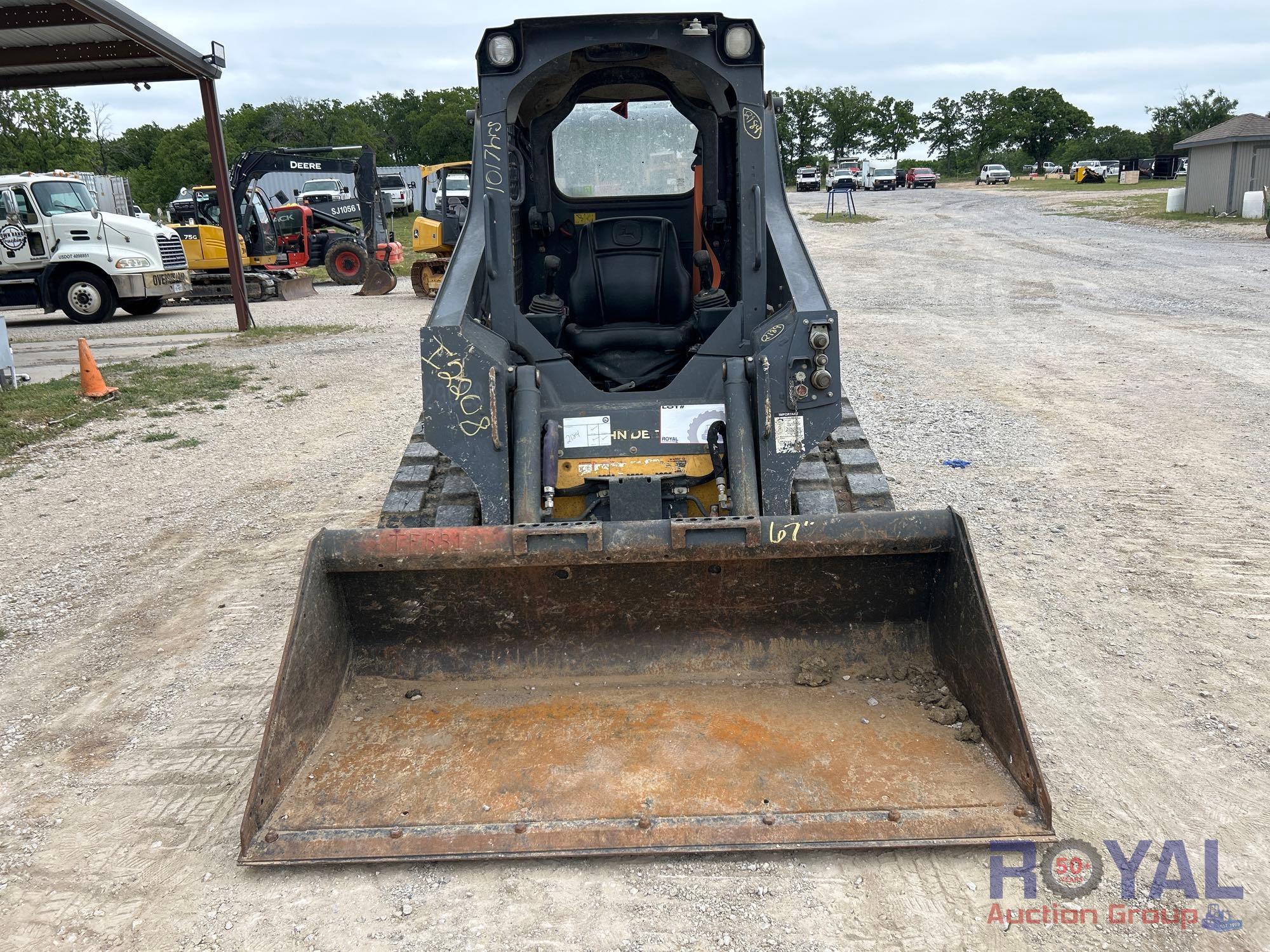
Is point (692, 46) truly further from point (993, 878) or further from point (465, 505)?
point (993, 878)

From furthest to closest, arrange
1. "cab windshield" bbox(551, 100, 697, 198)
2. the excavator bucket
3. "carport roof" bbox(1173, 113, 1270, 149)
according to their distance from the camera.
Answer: "carport roof" bbox(1173, 113, 1270, 149)
the excavator bucket
"cab windshield" bbox(551, 100, 697, 198)

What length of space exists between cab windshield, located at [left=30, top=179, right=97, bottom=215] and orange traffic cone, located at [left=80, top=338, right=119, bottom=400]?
782cm

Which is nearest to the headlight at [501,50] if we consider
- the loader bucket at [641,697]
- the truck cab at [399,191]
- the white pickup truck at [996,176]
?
the loader bucket at [641,697]

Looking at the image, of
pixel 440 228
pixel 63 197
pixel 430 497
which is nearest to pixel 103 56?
pixel 63 197

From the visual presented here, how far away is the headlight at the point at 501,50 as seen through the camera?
419 centimetres

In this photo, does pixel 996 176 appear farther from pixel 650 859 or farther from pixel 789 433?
pixel 650 859

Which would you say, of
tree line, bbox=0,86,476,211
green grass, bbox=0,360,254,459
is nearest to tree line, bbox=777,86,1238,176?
tree line, bbox=0,86,476,211

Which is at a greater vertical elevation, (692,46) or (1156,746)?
(692,46)

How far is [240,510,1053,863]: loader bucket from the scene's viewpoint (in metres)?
2.89

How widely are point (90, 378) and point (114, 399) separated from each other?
394 mm

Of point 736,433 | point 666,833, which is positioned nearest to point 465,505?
point 736,433

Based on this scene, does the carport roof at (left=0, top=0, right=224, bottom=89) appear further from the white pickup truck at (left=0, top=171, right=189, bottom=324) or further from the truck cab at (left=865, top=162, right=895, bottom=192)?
the truck cab at (left=865, top=162, right=895, bottom=192)

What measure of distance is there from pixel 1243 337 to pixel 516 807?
437 inches

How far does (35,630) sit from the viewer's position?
4.71 meters
